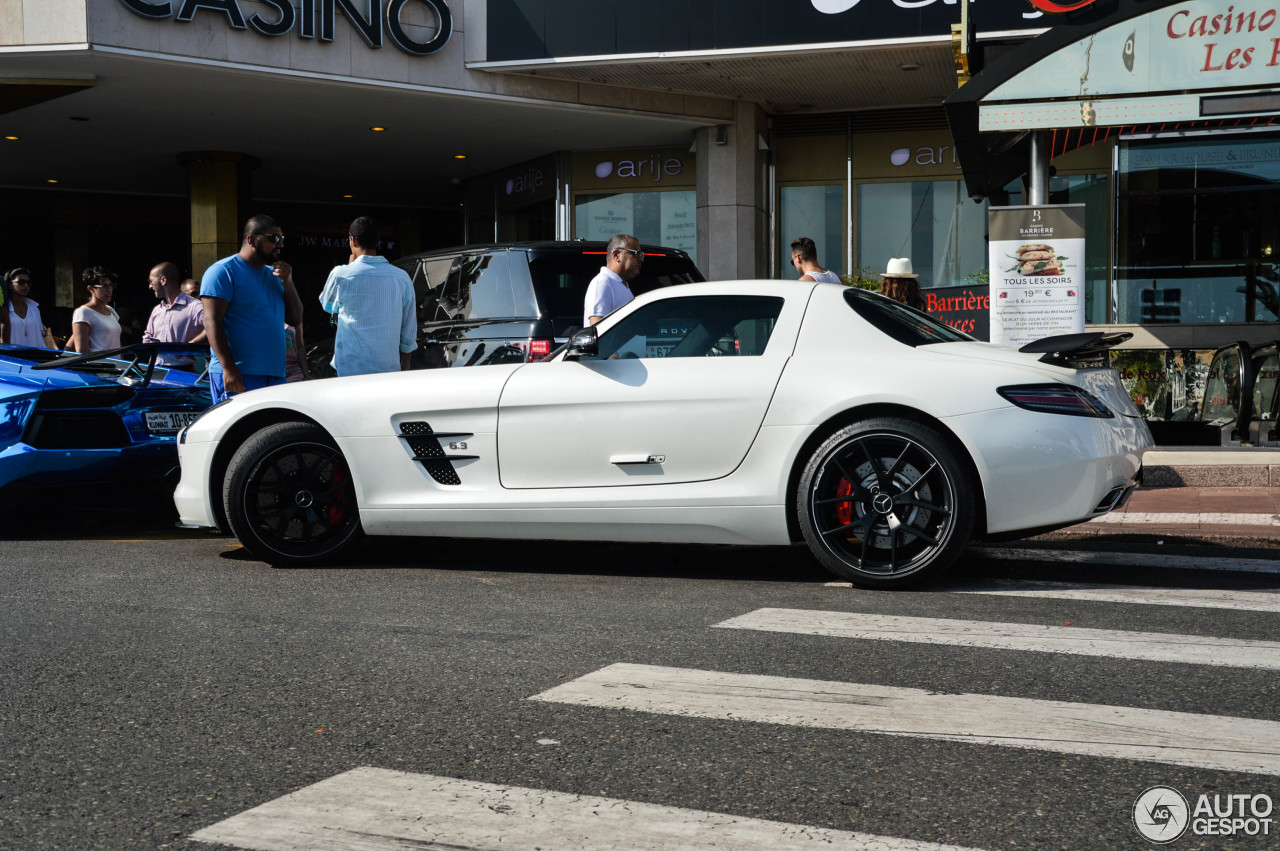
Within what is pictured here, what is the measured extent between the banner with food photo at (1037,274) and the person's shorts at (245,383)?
5.50 metres

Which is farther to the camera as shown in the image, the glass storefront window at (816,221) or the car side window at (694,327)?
the glass storefront window at (816,221)

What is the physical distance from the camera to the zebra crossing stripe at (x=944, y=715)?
326cm

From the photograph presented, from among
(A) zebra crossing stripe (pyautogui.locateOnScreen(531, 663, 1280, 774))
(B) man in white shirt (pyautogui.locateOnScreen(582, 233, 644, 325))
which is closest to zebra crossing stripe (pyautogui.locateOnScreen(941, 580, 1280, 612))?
(A) zebra crossing stripe (pyautogui.locateOnScreen(531, 663, 1280, 774))

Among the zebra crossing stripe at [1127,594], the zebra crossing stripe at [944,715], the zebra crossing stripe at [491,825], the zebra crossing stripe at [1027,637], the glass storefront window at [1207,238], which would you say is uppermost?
the glass storefront window at [1207,238]

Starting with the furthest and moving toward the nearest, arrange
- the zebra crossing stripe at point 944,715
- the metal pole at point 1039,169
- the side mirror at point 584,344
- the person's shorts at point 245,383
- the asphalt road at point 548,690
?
1. the metal pole at point 1039,169
2. the person's shorts at point 245,383
3. the side mirror at point 584,344
4. the zebra crossing stripe at point 944,715
5. the asphalt road at point 548,690

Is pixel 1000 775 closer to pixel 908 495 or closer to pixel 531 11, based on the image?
pixel 908 495

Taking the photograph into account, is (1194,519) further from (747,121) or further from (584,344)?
(747,121)

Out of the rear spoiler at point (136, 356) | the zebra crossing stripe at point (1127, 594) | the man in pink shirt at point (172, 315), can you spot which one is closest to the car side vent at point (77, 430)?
the rear spoiler at point (136, 356)

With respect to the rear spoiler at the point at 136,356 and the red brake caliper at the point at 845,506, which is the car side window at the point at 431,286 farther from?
the red brake caliper at the point at 845,506

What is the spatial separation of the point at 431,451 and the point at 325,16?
10322 millimetres

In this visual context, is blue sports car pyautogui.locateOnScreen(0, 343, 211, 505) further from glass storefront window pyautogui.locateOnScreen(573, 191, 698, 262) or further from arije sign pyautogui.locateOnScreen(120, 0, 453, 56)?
glass storefront window pyautogui.locateOnScreen(573, 191, 698, 262)

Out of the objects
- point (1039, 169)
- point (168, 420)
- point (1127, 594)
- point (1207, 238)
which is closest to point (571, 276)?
point (168, 420)

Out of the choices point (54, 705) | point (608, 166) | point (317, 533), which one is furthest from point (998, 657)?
point (608, 166)

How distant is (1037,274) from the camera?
32.5 feet
